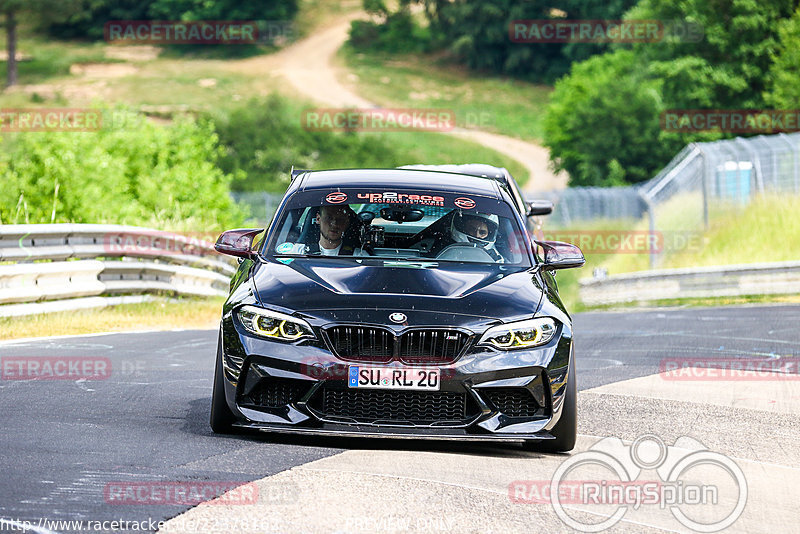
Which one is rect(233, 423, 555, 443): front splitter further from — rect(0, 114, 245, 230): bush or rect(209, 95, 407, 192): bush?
rect(209, 95, 407, 192): bush

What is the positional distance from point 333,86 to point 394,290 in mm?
103785

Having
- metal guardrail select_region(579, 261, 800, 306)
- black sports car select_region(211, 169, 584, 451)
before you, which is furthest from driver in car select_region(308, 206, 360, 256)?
metal guardrail select_region(579, 261, 800, 306)

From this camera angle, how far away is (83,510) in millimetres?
5781

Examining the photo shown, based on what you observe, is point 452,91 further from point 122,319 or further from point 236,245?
point 236,245

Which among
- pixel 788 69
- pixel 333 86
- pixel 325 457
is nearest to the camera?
pixel 325 457

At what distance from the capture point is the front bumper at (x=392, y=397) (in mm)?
7297

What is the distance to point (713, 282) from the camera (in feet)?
84.1

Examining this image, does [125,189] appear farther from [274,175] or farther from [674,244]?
[274,175]

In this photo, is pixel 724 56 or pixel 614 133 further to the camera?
pixel 614 133

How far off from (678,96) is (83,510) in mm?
63218

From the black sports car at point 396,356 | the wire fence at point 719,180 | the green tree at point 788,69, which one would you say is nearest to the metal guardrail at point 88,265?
the black sports car at point 396,356

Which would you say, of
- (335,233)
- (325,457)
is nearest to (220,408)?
(325,457)

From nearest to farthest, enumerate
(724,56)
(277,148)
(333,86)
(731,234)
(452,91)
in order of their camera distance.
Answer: (731,234), (724,56), (277,148), (333,86), (452,91)

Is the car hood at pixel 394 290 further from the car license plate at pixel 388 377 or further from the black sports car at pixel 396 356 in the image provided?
the car license plate at pixel 388 377
